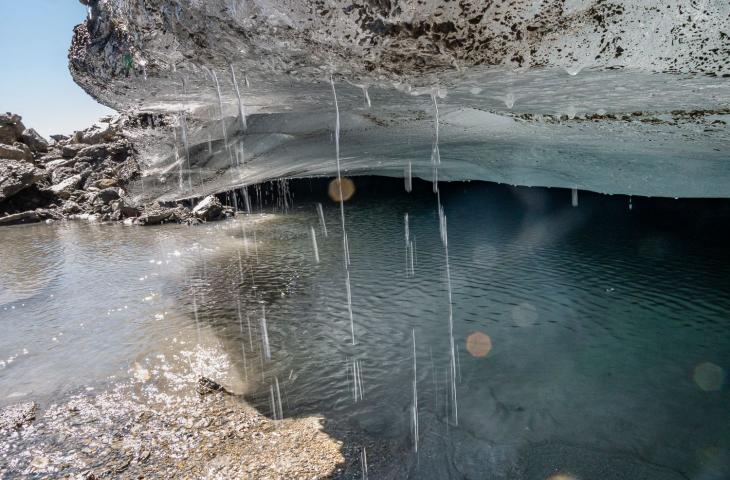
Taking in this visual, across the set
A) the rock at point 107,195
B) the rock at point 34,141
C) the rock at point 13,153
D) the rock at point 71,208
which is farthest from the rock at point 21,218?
the rock at point 34,141

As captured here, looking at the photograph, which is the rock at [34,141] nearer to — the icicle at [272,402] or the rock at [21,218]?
the rock at [21,218]

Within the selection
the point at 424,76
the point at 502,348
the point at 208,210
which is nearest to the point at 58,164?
the point at 208,210

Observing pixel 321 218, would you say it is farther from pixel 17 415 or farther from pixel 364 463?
pixel 364 463

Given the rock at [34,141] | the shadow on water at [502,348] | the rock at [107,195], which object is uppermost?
the rock at [34,141]

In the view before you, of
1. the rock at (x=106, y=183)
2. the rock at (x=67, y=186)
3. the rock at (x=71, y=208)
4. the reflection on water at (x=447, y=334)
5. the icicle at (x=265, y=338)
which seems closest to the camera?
the reflection on water at (x=447, y=334)

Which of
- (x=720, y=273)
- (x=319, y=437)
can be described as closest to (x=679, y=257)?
(x=720, y=273)

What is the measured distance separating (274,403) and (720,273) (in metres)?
10.3

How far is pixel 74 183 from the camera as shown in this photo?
24.8m

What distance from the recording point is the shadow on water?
4051 millimetres

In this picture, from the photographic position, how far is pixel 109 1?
402 centimetres

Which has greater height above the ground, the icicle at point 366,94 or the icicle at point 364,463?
the icicle at point 366,94

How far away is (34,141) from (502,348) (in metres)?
35.8

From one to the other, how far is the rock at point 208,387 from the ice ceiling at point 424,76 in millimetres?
3853

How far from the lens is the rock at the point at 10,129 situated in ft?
88.4
